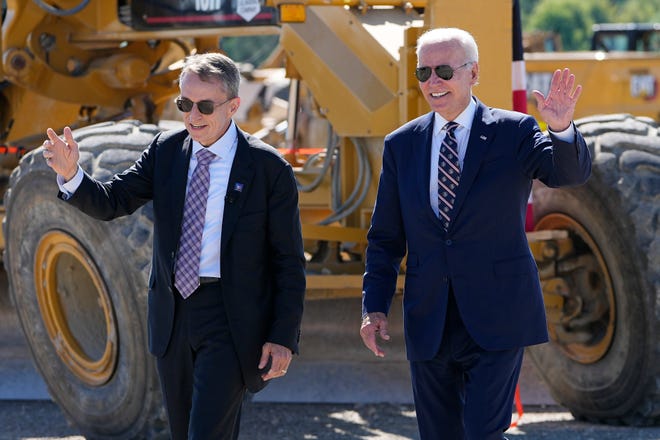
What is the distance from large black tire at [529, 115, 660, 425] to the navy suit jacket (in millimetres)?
2396

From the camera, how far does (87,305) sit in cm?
709

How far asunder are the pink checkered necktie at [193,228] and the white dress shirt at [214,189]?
0.6 inches

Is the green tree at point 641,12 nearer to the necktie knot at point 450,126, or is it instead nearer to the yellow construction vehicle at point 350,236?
the yellow construction vehicle at point 350,236

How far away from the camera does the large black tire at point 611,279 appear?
22.6ft

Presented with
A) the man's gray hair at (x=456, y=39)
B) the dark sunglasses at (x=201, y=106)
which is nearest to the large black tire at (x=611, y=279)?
the man's gray hair at (x=456, y=39)

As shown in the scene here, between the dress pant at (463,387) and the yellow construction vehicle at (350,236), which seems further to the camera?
the yellow construction vehicle at (350,236)

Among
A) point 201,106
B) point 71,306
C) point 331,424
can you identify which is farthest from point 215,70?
point 331,424

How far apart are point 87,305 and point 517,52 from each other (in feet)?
7.91

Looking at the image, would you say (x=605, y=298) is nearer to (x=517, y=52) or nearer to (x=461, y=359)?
(x=517, y=52)

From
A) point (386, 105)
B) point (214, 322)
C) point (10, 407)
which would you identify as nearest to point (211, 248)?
point (214, 322)

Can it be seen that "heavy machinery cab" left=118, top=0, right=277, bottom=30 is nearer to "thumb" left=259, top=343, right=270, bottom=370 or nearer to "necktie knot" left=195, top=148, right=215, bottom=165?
"necktie knot" left=195, top=148, right=215, bottom=165

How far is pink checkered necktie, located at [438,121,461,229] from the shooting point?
459 centimetres

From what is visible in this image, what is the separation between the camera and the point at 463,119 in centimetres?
464

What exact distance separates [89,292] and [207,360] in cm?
266
